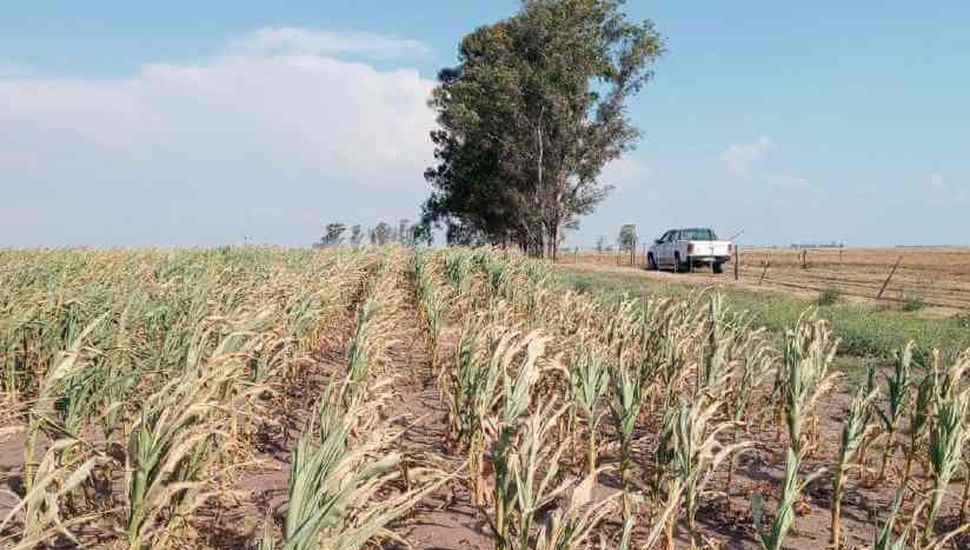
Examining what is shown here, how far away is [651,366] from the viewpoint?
5.00 m

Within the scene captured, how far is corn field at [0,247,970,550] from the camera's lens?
7.57ft

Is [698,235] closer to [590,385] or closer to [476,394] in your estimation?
[590,385]

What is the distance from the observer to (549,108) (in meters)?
30.6

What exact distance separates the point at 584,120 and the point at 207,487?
29352 millimetres

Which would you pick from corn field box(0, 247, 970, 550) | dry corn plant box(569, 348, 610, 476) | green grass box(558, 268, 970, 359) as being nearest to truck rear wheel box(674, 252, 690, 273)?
green grass box(558, 268, 970, 359)

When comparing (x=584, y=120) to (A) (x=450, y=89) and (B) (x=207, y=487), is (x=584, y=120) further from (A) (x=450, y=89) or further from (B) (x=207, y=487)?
(B) (x=207, y=487)

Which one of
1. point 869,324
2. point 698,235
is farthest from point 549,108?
point 869,324

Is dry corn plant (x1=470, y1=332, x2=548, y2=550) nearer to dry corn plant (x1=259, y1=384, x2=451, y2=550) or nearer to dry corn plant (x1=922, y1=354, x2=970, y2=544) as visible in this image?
dry corn plant (x1=259, y1=384, x2=451, y2=550)

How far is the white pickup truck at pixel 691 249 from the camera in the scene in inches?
985

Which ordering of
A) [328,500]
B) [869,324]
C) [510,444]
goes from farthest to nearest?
[869,324] < [510,444] < [328,500]

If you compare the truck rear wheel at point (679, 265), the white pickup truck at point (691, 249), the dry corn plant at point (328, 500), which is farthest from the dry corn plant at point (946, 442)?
the truck rear wheel at point (679, 265)

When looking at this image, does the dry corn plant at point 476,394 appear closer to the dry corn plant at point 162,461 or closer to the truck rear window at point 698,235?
the dry corn plant at point 162,461

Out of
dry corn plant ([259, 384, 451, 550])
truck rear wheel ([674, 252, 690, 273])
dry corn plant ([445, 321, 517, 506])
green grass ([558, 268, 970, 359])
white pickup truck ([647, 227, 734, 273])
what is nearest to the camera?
dry corn plant ([259, 384, 451, 550])

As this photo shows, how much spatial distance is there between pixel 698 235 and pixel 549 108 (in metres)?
8.49
